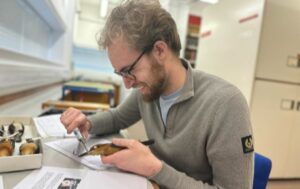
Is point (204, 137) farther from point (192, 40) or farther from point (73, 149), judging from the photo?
point (192, 40)

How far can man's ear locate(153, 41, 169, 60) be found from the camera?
0.83 m

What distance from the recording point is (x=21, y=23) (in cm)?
181

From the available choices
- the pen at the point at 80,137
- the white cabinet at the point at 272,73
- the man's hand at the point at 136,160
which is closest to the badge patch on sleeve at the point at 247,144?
the man's hand at the point at 136,160

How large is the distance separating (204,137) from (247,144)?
0.12 meters

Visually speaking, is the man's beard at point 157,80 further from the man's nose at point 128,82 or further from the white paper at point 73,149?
the white paper at point 73,149

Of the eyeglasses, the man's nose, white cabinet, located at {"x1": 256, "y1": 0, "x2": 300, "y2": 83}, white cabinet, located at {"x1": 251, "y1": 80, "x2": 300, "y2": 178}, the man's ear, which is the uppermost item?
white cabinet, located at {"x1": 256, "y1": 0, "x2": 300, "y2": 83}

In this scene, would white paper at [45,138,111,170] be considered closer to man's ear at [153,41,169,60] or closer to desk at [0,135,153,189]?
desk at [0,135,153,189]

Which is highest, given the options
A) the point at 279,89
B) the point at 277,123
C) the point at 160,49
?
the point at 160,49

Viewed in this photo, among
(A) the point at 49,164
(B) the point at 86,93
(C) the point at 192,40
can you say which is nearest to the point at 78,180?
(A) the point at 49,164

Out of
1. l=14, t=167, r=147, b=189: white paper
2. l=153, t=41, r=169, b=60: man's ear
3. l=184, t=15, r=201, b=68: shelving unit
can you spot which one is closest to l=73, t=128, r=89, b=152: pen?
l=14, t=167, r=147, b=189: white paper

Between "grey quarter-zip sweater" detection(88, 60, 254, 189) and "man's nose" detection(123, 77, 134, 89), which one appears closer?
"grey quarter-zip sweater" detection(88, 60, 254, 189)

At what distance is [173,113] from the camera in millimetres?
865

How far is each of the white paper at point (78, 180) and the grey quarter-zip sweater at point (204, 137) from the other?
7 centimetres

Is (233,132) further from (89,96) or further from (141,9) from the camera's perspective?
(89,96)
